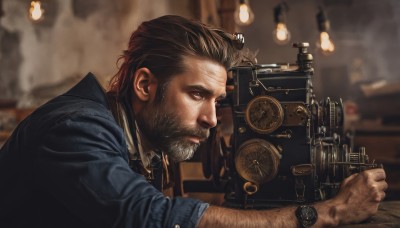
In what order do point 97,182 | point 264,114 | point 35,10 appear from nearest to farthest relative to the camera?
point 97,182, point 264,114, point 35,10

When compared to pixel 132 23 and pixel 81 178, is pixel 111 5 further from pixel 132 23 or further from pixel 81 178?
pixel 81 178

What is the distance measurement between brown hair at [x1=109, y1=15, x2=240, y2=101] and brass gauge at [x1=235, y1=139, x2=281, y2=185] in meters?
0.42

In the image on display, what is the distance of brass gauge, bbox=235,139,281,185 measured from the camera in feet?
8.19

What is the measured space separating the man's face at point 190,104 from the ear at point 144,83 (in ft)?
0.13

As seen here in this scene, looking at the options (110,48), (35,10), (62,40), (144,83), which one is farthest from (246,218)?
(110,48)

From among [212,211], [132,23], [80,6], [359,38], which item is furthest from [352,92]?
[212,211]

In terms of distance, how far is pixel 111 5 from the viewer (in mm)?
6867

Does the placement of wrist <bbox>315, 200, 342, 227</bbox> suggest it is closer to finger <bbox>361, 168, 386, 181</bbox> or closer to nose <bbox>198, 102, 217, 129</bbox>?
finger <bbox>361, 168, 386, 181</bbox>

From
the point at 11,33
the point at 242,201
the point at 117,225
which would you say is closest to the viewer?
the point at 117,225

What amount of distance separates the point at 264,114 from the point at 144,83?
596mm

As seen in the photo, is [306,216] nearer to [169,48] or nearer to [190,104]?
[190,104]

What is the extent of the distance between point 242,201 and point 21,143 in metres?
1.10

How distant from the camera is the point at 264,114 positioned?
2502mm

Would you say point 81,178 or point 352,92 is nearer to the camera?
point 81,178
